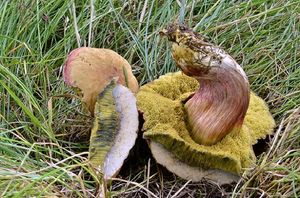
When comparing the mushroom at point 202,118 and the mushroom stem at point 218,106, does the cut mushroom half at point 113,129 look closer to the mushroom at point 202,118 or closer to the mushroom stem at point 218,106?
the mushroom at point 202,118

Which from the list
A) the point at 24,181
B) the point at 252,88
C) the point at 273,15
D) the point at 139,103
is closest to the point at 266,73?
the point at 252,88

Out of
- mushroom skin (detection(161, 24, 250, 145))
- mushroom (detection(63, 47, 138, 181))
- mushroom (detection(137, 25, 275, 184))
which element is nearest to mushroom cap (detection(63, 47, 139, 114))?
mushroom (detection(63, 47, 138, 181))

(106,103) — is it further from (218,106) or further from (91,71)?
(218,106)

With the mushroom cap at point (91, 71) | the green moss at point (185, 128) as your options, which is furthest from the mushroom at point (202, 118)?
the mushroom cap at point (91, 71)

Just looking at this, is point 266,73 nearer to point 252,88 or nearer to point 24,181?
point 252,88

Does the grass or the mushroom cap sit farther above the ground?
the mushroom cap

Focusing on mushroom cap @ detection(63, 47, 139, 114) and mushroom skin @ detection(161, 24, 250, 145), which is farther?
mushroom cap @ detection(63, 47, 139, 114)

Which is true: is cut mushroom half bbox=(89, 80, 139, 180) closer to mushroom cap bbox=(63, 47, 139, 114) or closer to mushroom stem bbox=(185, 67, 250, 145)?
mushroom cap bbox=(63, 47, 139, 114)
